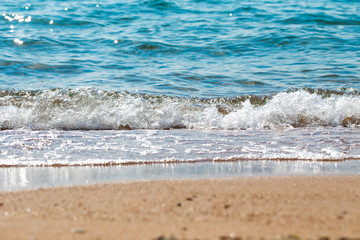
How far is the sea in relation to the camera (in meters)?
4.09

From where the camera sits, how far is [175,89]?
714cm

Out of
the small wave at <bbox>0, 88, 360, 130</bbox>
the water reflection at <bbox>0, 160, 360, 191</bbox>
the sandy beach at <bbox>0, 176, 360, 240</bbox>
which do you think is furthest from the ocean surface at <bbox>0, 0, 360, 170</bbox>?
the sandy beach at <bbox>0, 176, 360, 240</bbox>

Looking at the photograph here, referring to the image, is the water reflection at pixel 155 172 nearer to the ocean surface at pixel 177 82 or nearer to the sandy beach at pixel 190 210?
the ocean surface at pixel 177 82

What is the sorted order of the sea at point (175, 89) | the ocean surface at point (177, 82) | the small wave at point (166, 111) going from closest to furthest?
the sea at point (175, 89), the ocean surface at point (177, 82), the small wave at point (166, 111)

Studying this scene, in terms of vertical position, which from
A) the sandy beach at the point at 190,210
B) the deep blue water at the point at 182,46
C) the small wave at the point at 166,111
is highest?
the deep blue water at the point at 182,46

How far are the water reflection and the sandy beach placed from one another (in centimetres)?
27

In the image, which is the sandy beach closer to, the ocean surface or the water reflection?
the water reflection

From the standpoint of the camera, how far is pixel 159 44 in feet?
32.2

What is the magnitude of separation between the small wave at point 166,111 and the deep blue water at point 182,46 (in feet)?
1.71

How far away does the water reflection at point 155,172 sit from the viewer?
3.47 m

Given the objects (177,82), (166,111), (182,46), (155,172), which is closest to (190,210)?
(155,172)

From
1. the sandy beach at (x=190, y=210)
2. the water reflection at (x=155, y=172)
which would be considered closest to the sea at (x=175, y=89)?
the water reflection at (x=155, y=172)

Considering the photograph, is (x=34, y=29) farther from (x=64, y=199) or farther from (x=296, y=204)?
(x=296, y=204)

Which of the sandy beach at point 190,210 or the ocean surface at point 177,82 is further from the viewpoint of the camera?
the ocean surface at point 177,82
